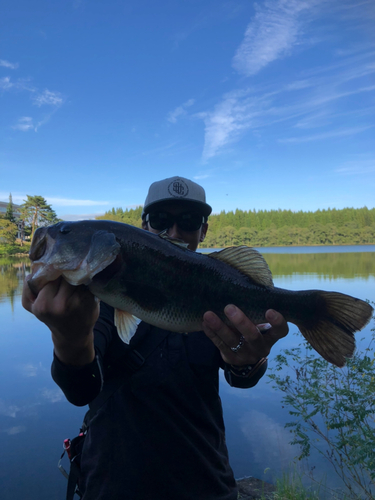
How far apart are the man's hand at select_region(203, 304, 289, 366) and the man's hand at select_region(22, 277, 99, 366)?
82 centimetres

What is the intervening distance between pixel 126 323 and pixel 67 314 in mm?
453

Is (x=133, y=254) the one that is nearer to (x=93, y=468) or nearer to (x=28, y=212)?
(x=93, y=468)

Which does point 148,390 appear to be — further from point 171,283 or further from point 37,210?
point 37,210

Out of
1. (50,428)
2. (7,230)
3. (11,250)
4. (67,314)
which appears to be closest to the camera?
(67,314)

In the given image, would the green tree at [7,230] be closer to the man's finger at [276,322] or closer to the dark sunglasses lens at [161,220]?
the dark sunglasses lens at [161,220]

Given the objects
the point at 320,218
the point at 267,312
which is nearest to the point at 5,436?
the point at 267,312

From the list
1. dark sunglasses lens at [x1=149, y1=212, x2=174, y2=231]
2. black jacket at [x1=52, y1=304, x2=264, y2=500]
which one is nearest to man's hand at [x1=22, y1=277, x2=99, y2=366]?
black jacket at [x1=52, y1=304, x2=264, y2=500]

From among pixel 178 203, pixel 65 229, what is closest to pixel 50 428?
pixel 178 203

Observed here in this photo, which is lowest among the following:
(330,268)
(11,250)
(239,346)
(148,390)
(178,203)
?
(11,250)

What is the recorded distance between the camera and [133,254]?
7.12 feet

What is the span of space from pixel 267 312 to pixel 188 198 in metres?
1.52

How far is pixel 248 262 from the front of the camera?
241 centimetres

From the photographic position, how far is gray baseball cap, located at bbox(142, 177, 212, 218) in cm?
324

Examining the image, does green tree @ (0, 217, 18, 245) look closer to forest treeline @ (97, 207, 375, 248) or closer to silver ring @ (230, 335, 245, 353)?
forest treeline @ (97, 207, 375, 248)
